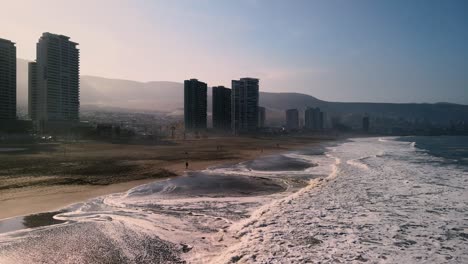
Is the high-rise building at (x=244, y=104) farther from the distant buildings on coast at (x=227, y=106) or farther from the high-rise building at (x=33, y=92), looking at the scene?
the high-rise building at (x=33, y=92)

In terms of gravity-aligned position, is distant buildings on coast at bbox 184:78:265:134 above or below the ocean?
above

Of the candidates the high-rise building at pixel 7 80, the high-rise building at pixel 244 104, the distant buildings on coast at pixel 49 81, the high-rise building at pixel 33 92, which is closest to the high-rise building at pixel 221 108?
the high-rise building at pixel 244 104

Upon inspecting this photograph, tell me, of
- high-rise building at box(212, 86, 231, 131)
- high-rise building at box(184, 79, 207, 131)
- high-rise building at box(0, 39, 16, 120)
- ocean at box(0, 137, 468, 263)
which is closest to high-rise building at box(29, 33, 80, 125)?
high-rise building at box(0, 39, 16, 120)

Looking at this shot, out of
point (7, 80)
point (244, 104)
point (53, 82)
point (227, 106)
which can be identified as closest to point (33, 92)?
point (53, 82)

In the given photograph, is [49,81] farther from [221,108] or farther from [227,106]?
[227,106]

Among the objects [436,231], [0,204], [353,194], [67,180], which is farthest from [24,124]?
[436,231]

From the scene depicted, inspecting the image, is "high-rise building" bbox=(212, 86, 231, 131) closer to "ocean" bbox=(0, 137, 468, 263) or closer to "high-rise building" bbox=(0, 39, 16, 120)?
"high-rise building" bbox=(0, 39, 16, 120)
